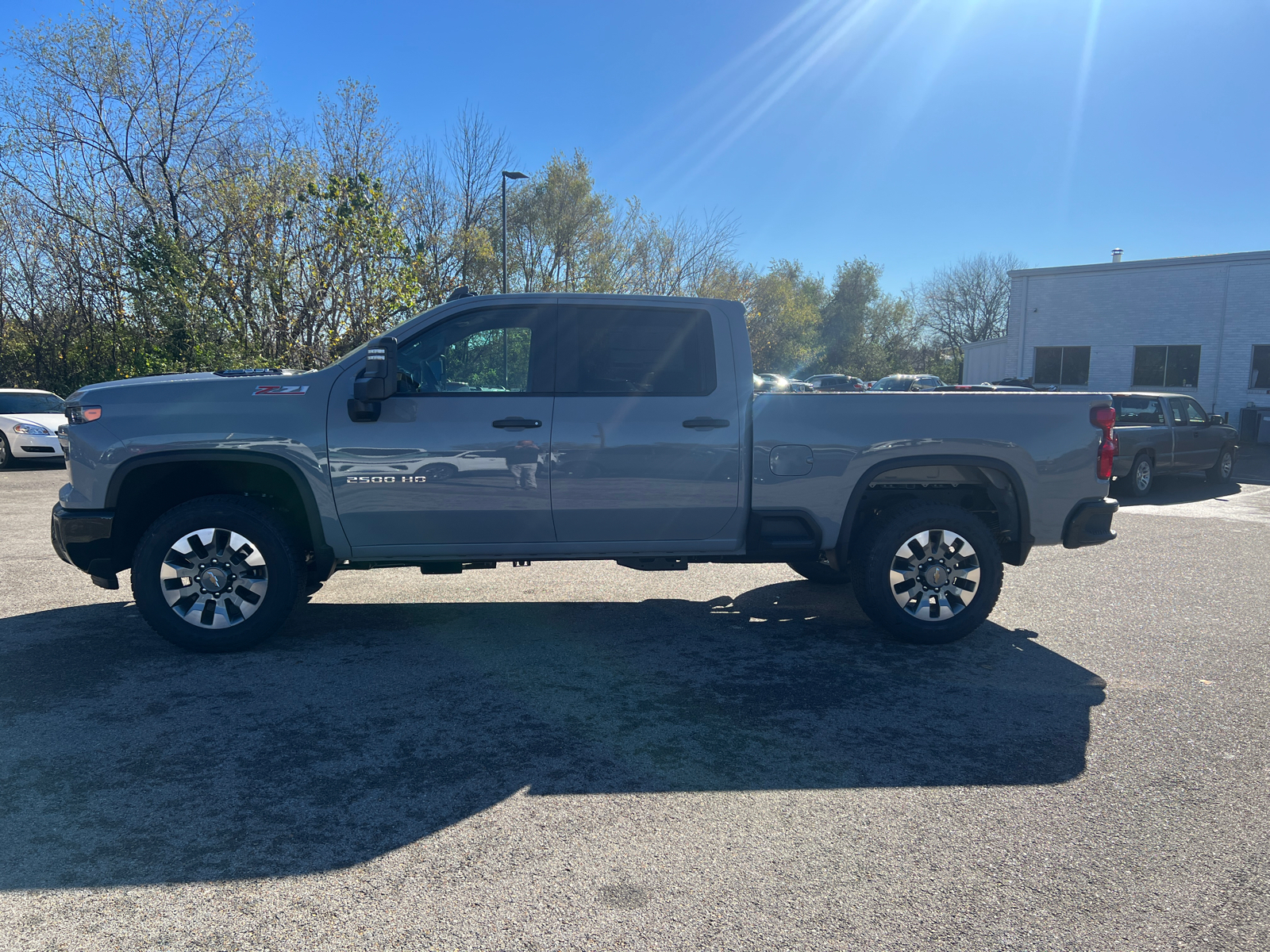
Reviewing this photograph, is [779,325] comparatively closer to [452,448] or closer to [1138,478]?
[1138,478]

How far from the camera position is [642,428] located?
4965mm

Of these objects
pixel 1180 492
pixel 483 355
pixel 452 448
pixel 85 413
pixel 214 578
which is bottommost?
pixel 1180 492

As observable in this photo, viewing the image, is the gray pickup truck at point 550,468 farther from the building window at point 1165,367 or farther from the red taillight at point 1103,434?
the building window at point 1165,367

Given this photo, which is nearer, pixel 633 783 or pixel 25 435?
pixel 633 783

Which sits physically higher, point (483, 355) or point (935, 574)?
point (483, 355)

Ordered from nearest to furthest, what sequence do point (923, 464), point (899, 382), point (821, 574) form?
point (923, 464) < point (821, 574) < point (899, 382)

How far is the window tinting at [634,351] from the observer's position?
5055mm

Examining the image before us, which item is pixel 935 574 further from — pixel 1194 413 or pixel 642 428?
pixel 1194 413

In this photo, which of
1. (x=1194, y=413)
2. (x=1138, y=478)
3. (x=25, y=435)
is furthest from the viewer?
(x=25, y=435)

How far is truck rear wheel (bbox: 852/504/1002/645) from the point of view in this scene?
5145mm

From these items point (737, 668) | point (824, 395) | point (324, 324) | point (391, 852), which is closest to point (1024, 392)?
point (824, 395)

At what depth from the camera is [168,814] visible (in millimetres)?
3082

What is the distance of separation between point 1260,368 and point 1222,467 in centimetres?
1454

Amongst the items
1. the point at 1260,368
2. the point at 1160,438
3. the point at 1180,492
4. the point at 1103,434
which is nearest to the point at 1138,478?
the point at 1160,438
